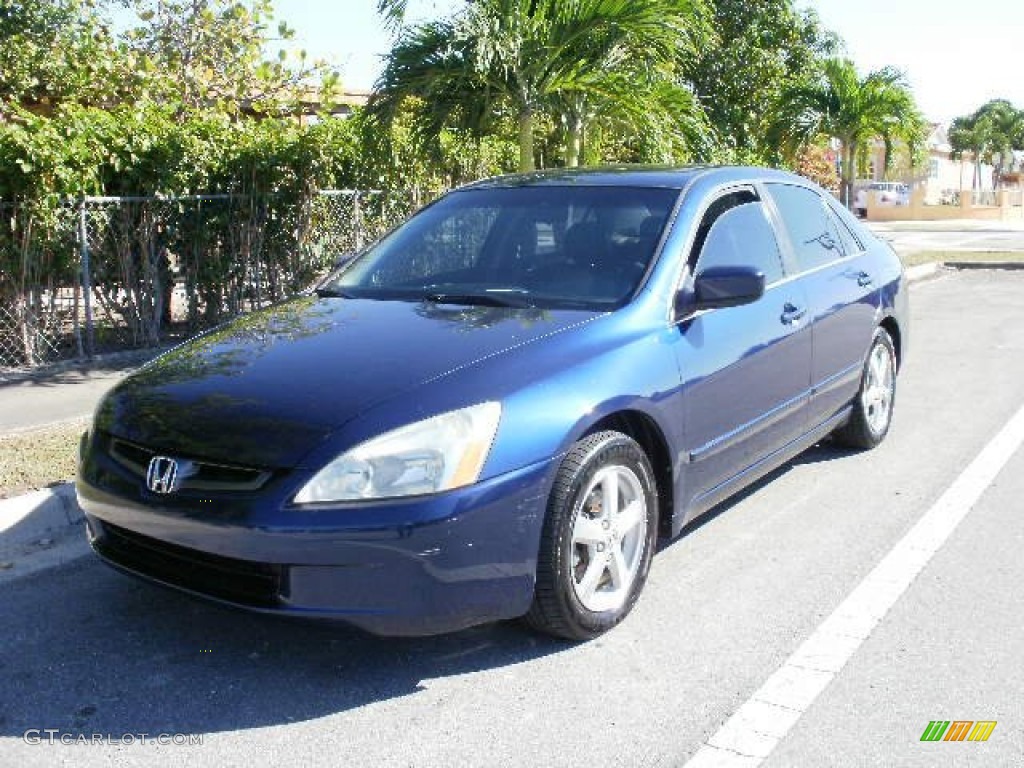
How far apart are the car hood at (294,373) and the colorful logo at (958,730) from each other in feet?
5.70

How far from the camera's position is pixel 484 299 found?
4.42 metres

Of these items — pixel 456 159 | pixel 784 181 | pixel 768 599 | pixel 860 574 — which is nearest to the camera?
pixel 768 599

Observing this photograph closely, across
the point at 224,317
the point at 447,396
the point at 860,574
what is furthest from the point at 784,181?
the point at 224,317

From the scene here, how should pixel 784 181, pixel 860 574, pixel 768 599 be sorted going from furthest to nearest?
pixel 784 181 → pixel 860 574 → pixel 768 599

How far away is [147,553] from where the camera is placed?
3.64 meters

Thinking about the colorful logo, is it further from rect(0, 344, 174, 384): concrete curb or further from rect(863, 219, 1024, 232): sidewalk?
rect(863, 219, 1024, 232): sidewalk

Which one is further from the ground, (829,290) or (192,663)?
(829,290)

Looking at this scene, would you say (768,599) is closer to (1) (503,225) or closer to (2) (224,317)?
(1) (503,225)

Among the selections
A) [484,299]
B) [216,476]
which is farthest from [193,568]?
[484,299]

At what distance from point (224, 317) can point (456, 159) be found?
355 centimetres

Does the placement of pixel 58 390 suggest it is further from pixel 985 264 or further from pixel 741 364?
pixel 985 264

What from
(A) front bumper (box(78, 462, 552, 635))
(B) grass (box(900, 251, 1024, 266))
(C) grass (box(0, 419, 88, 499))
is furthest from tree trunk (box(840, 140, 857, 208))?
(A) front bumper (box(78, 462, 552, 635))

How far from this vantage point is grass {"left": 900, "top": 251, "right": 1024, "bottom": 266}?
20297 millimetres

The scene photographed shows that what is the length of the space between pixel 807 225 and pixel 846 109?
55.0ft
